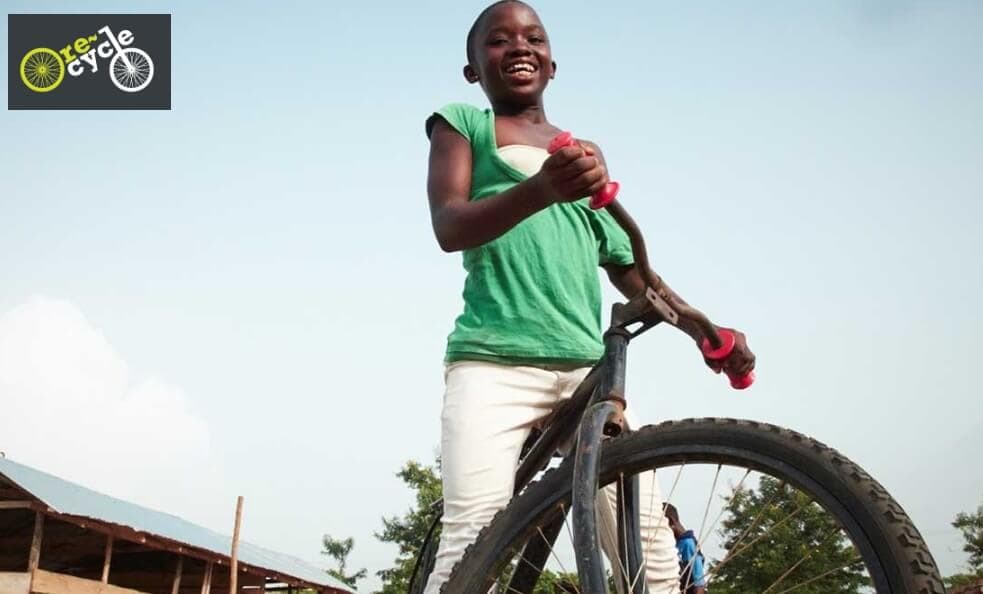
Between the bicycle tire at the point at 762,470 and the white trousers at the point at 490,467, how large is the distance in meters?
0.10

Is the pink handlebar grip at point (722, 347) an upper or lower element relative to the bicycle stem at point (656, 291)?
lower

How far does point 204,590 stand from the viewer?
1608 cm

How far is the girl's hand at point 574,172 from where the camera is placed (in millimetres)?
1509

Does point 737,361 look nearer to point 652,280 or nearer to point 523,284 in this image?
point 652,280

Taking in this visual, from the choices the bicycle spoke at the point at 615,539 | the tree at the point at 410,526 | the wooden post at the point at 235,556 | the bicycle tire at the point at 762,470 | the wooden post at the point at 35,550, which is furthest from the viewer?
the tree at the point at 410,526

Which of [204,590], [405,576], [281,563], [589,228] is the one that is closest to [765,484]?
[589,228]

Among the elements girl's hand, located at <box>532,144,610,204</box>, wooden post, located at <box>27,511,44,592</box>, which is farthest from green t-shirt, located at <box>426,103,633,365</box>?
wooden post, located at <box>27,511,44,592</box>

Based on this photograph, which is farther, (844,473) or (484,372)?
(484,372)

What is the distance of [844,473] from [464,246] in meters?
0.81

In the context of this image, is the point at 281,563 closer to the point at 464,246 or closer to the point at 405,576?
the point at 405,576

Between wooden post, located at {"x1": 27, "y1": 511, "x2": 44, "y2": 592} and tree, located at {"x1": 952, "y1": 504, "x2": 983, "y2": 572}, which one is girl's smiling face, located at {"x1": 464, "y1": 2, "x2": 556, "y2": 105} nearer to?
wooden post, located at {"x1": 27, "y1": 511, "x2": 44, "y2": 592}

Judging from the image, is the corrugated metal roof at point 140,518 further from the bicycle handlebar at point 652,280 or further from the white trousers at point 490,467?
the bicycle handlebar at point 652,280

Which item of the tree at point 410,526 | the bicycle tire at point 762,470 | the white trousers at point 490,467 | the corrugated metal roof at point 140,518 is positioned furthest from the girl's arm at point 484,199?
the tree at point 410,526

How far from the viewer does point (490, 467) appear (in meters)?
1.90
